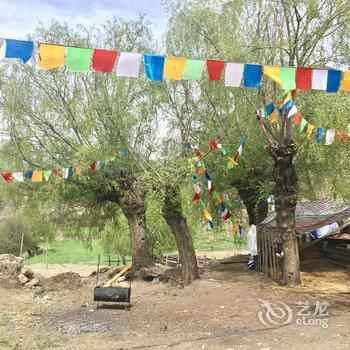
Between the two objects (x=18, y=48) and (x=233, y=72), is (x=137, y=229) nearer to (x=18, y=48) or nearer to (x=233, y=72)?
(x=233, y=72)

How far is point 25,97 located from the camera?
1590 centimetres

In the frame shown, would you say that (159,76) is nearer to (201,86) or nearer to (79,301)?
(201,86)

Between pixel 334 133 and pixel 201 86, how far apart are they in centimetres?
411

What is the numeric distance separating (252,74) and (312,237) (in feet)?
27.4

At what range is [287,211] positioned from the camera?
41.0ft

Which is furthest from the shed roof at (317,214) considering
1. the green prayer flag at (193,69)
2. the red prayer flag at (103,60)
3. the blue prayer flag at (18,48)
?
the blue prayer flag at (18,48)

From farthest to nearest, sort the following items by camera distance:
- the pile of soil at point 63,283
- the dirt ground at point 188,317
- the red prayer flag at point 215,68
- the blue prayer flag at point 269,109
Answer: the pile of soil at point 63,283
the blue prayer flag at point 269,109
the red prayer flag at point 215,68
the dirt ground at point 188,317

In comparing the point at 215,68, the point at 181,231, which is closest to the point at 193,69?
the point at 215,68

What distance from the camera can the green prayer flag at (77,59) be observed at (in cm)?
767

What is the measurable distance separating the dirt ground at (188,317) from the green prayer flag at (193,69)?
14.9 ft

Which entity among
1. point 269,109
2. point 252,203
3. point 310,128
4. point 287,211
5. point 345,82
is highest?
point 345,82

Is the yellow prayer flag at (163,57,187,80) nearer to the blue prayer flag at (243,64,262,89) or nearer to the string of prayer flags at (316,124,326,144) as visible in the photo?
the blue prayer flag at (243,64,262,89)

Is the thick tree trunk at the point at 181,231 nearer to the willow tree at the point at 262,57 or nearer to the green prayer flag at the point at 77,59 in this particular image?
the willow tree at the point at 262,57

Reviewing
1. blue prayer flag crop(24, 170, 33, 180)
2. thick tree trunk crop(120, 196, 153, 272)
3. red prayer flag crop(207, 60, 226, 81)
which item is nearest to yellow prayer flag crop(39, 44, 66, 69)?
red prayer flag crop(207, 60, 226, 81)
